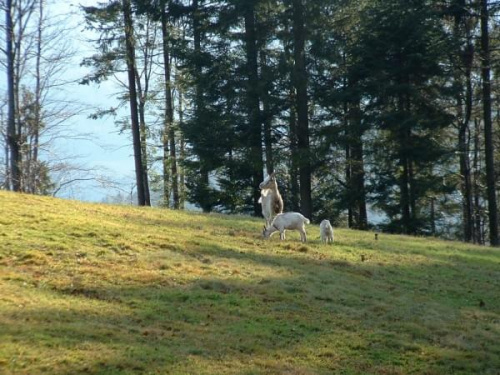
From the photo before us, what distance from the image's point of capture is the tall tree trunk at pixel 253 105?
34.2 metres

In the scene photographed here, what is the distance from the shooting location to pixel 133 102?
36.0 metres

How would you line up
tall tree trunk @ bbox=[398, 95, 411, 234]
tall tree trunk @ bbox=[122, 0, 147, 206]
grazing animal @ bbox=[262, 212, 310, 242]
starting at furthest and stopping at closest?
tall tree trunk @ bbox=[122, 0, 147, 206]
tall tree trunk @ bbox=[398, 95, 411, 234]
grazing animal @ bbox=[262, 212, 310, 242]

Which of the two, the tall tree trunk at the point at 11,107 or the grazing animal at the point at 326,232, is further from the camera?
→ the tall tree trunk at the point at 11,107

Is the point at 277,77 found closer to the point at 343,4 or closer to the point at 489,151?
the point at 343,4

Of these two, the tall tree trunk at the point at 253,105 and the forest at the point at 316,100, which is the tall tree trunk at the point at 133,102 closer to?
the forest at the point at 316,100

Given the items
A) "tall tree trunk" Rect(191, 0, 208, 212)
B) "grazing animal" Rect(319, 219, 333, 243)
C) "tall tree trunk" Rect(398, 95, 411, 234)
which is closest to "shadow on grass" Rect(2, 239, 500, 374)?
"grazing animal" Rect(319, 219, 333, 243)

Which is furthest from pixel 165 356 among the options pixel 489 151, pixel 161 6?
pixel 161 6

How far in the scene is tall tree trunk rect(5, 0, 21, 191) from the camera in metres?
28.8

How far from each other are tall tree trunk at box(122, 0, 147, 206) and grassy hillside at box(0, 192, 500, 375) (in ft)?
56.6

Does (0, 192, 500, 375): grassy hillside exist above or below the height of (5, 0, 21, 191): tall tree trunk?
below

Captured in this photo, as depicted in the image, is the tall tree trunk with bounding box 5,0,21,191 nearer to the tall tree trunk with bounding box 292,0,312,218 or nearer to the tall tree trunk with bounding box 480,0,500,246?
the tall tree trunk with bounding box 292,0,312,218

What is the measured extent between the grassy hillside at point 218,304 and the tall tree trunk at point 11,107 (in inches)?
433

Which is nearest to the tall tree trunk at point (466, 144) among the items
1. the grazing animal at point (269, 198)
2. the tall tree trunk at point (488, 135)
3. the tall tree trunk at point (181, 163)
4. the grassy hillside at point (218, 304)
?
the tall tree trunk at point (488, 135)

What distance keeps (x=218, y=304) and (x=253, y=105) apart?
2471 cm
